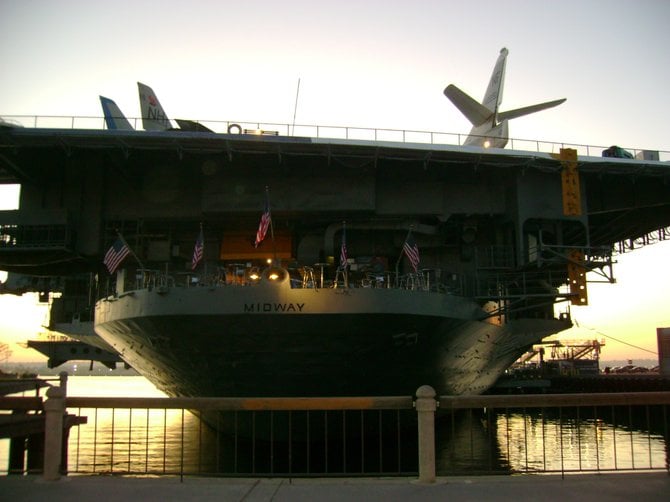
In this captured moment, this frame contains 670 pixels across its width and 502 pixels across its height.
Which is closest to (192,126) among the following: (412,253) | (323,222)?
A: (323,222)

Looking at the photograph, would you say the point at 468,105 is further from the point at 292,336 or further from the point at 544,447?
the point at 544,447

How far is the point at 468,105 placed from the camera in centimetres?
3606

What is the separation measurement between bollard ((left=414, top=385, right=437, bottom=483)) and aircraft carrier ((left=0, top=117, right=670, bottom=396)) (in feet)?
37.1

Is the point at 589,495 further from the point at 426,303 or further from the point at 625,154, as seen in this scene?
the point at 625,154

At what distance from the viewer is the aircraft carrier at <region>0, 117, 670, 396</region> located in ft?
68.3

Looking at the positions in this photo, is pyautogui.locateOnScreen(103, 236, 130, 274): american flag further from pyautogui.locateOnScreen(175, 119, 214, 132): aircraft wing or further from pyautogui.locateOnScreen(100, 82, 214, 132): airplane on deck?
pyautogui.locateOnScreen(100, 82, 214, 132): airplane on deck

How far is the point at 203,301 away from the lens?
1811 cm

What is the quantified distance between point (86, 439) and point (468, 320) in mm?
18170

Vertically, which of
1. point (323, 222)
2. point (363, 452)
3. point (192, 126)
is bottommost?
point (363, 452)

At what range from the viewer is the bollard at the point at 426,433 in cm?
800

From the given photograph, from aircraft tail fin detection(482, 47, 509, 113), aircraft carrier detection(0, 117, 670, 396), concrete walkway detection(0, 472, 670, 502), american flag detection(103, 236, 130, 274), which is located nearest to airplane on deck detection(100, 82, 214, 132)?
aircraft carrier detection(0, 117, 670, 396)

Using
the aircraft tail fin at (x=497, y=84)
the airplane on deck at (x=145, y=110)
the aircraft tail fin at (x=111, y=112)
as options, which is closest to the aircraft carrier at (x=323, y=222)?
the aircraft tail fin at (x=111, y=112)

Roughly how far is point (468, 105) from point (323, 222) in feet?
52.0

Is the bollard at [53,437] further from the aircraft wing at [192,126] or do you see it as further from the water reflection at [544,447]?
the aircraft wing at [192,126]
